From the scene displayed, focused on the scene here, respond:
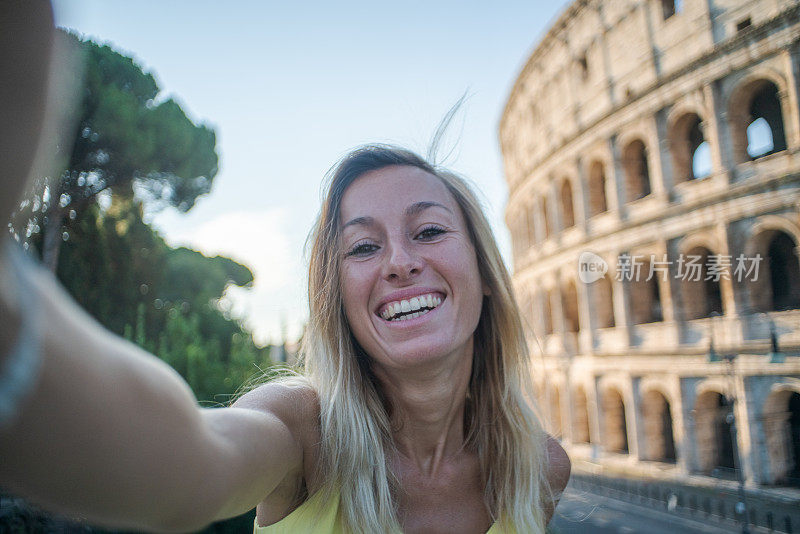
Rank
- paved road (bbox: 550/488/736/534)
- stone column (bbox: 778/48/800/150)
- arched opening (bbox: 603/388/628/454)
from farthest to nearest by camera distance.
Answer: arched opening (bbox: 603/388/628/454) < paved road (bbox: 550/488/736/534) < stone column (bbox: 778/48/800/150)

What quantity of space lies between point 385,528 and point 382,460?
170 millimetres

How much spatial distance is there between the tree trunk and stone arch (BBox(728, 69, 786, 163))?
14.6 meters

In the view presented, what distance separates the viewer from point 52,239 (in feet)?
30.9

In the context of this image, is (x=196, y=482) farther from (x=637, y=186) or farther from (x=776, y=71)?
(x=637, y=186)

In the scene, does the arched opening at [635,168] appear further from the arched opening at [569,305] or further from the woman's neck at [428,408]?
the woman's neck at [428,408]

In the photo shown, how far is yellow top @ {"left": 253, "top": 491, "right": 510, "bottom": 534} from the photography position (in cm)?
125

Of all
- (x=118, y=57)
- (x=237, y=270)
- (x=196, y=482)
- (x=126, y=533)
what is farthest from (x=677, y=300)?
(x=237, y=270)

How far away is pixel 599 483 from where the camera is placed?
13.6m

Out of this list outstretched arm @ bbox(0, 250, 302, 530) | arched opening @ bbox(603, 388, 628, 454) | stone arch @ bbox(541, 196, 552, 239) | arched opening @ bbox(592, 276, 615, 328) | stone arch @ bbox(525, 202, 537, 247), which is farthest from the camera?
stone arch @ bbox(525, 202, 537, 247)

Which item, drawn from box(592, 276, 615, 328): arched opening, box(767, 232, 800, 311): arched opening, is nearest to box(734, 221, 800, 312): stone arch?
box(767, 232, 800, 311): arched opening

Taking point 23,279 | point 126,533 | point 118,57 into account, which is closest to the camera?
point 23,279

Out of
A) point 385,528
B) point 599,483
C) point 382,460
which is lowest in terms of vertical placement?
point 599,483

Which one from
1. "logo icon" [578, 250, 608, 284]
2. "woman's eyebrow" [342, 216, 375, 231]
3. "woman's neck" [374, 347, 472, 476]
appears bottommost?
"woman's neck" [374, 347, 472, 476]

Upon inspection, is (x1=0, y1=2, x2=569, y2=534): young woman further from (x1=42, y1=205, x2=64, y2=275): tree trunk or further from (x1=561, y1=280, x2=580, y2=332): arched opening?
(x1=561, y1=280, x2=580, y2=332): arched opening
